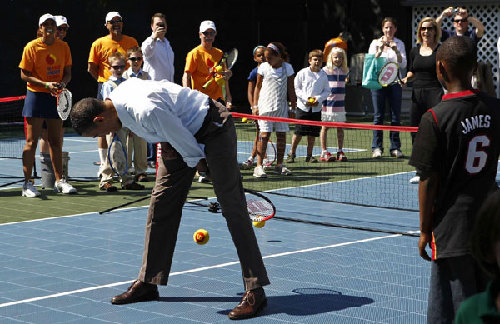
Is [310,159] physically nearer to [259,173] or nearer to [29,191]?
[259,173]

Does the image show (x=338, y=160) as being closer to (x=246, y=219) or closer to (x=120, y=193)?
(x=120, y=193)

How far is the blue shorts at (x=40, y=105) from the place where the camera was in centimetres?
1091

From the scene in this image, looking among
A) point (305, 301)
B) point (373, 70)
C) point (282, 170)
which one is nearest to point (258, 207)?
point (305, 301)

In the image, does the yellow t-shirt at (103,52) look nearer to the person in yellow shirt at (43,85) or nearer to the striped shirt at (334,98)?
the person in yellow shirt at (43,85)

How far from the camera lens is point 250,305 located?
237 inches

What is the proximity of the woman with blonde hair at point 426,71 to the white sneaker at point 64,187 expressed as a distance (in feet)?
14.9

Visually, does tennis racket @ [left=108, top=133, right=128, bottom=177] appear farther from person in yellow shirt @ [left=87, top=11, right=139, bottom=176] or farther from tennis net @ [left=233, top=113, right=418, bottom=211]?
tennis net @ [left=233, top=113, right=418, bottom=211]

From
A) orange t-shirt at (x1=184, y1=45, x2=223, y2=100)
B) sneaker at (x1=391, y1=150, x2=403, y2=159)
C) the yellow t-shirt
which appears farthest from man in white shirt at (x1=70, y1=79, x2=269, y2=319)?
sneaker at (x1=391, y1=150, x2=403, y2=159)

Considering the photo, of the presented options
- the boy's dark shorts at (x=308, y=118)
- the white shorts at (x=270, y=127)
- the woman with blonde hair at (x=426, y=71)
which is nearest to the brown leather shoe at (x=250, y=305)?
the woman with blonde hair at (x=426, y=71)

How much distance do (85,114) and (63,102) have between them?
5.10 meters

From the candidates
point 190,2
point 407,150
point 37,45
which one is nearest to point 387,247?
point 37,45

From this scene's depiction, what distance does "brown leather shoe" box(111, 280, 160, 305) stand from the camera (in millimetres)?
6309

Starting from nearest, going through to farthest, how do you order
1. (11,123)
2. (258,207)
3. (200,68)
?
(258,207) < (200,68) < (11,123)

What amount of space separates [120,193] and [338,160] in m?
4.52
